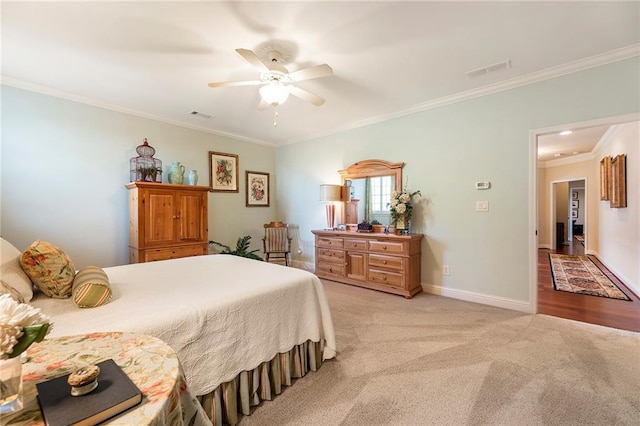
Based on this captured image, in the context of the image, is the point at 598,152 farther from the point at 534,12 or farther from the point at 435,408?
the point at 435,408

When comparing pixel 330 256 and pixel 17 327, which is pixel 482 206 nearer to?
pixel 330 256

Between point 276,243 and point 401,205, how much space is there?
2426 millimetres

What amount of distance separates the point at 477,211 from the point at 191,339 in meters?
3.37

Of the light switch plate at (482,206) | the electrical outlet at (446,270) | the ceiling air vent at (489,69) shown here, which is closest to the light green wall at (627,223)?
the light switch plate at (482,206)

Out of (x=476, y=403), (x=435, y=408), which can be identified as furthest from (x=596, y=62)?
(x=435, y=408)

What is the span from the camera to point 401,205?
374 centimetres

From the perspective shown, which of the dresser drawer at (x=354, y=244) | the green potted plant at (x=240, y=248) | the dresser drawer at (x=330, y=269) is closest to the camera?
the dresser drawer at (x=354, y=244)

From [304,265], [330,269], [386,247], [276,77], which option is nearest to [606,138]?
[386,247]

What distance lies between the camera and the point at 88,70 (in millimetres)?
2760

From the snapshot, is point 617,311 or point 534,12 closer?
point 534,12

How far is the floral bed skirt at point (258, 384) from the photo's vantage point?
57.9 inches

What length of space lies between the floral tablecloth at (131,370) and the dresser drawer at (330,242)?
343 cm

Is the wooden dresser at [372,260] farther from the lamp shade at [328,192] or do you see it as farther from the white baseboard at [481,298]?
the lamp shade at [328,192]

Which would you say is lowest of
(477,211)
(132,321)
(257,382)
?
(257,382)
